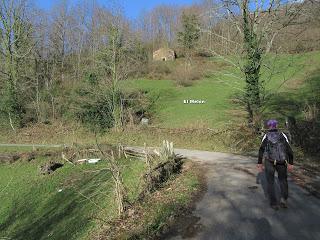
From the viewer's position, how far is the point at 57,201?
69.4 ft

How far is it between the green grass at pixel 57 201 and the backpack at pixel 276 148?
224 inches

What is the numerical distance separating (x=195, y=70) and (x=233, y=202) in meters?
49.2

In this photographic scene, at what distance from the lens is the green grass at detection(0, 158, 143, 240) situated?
1675 centimetres

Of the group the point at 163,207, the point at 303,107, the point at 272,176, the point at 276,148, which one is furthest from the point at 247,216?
the point at 303,107

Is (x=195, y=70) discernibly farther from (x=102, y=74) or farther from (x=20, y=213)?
(x=20, y=213)

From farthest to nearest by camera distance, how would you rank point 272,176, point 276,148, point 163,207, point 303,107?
1. point 303,107
2. point 163,207
3. point 272,176
4. point 276,148

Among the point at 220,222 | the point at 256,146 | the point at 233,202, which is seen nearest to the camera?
the point at 220,222

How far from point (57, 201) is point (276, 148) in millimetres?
13711

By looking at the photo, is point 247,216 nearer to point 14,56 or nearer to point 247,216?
point 247,216

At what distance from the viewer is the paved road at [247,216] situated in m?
8.73

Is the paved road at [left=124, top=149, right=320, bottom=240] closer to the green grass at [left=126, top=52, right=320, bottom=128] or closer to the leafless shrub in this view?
the green grass at [left=126, top=52, right=320, bottom=128]

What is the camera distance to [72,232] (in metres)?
16.0

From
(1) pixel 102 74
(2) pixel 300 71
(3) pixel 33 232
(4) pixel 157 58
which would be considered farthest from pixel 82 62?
(3) pixel 33 232

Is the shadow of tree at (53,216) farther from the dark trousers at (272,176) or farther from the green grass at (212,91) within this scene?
the green grass at (212,91)
